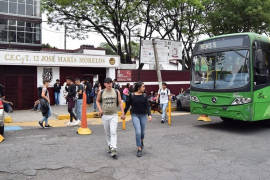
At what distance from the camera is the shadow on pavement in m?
9.30

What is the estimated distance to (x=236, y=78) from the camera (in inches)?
336

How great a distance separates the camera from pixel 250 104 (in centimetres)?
834

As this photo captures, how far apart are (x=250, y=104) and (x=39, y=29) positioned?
40.5 meters

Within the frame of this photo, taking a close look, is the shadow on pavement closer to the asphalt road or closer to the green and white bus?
the asphalt road

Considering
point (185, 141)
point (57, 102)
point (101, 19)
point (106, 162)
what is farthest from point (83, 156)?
point (101, 19)

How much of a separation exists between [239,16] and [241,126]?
533 inches

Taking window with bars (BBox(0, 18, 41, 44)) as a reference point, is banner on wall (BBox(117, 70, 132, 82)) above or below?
below

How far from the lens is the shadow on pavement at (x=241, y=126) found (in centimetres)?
930

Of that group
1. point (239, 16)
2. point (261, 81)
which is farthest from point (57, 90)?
point (239, 16)

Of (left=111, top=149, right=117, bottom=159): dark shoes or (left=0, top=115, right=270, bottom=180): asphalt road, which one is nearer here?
(left=0, top=115, right=270, bottom=180): asphalt road

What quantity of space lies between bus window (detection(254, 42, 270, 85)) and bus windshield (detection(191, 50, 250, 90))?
0.34 metres

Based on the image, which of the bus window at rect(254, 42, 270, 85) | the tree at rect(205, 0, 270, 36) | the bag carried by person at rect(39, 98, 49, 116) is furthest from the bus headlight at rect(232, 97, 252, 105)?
the tree at rect(205, 0, 270, 36)

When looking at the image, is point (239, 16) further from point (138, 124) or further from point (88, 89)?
point (138, 124)

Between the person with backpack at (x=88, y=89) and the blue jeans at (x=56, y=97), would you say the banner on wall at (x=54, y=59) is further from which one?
the person with backpack at (x=88, y=89)
